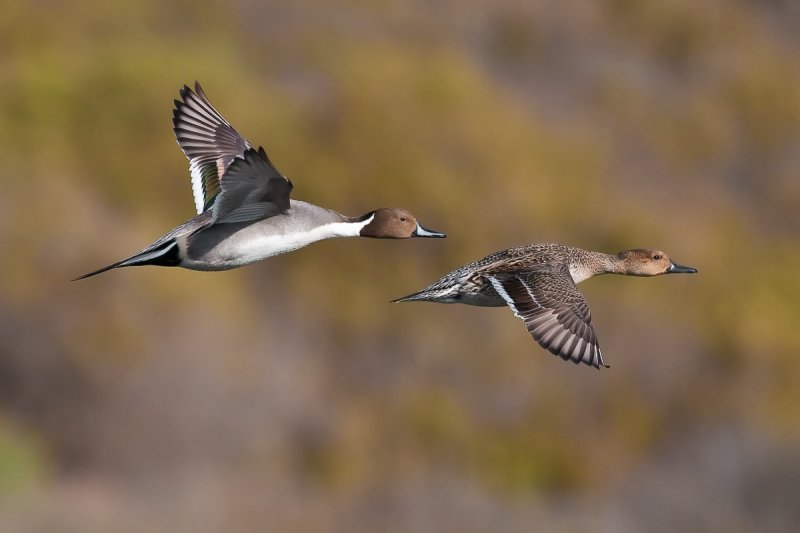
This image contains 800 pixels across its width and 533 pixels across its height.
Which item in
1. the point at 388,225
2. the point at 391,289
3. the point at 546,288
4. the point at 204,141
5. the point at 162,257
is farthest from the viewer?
the point at 391,289

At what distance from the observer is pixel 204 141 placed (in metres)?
7.96

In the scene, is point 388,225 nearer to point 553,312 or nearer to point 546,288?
point 546,288

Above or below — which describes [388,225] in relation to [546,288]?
above

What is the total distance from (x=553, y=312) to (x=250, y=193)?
1330 mm

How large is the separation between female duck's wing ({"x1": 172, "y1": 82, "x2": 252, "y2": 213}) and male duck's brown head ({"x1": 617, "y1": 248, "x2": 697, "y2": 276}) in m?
1.93

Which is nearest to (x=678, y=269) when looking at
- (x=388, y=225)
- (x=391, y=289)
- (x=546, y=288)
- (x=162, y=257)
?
(x=546, y=288)

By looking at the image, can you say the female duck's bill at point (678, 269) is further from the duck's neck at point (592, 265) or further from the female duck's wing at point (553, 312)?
the female duck's wing at point (553, 312)

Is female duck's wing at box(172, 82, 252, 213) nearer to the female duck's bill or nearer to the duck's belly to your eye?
the duck's belly

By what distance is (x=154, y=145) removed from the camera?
20.3m

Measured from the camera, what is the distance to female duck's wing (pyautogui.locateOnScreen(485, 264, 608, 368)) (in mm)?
6711

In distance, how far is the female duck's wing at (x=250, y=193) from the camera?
6.41m

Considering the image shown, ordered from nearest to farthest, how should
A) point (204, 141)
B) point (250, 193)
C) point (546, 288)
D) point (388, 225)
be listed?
point (250, 193), point (546, 288), point (388, 225), point (204, 141)

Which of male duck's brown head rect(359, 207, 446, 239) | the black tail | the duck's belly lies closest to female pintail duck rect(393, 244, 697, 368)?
male duck's brown head rect(359, 207, 446, 239)

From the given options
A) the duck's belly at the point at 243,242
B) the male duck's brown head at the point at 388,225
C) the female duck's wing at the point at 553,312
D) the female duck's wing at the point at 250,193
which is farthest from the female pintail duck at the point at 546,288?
the female duck's wing at the point at 250,193
